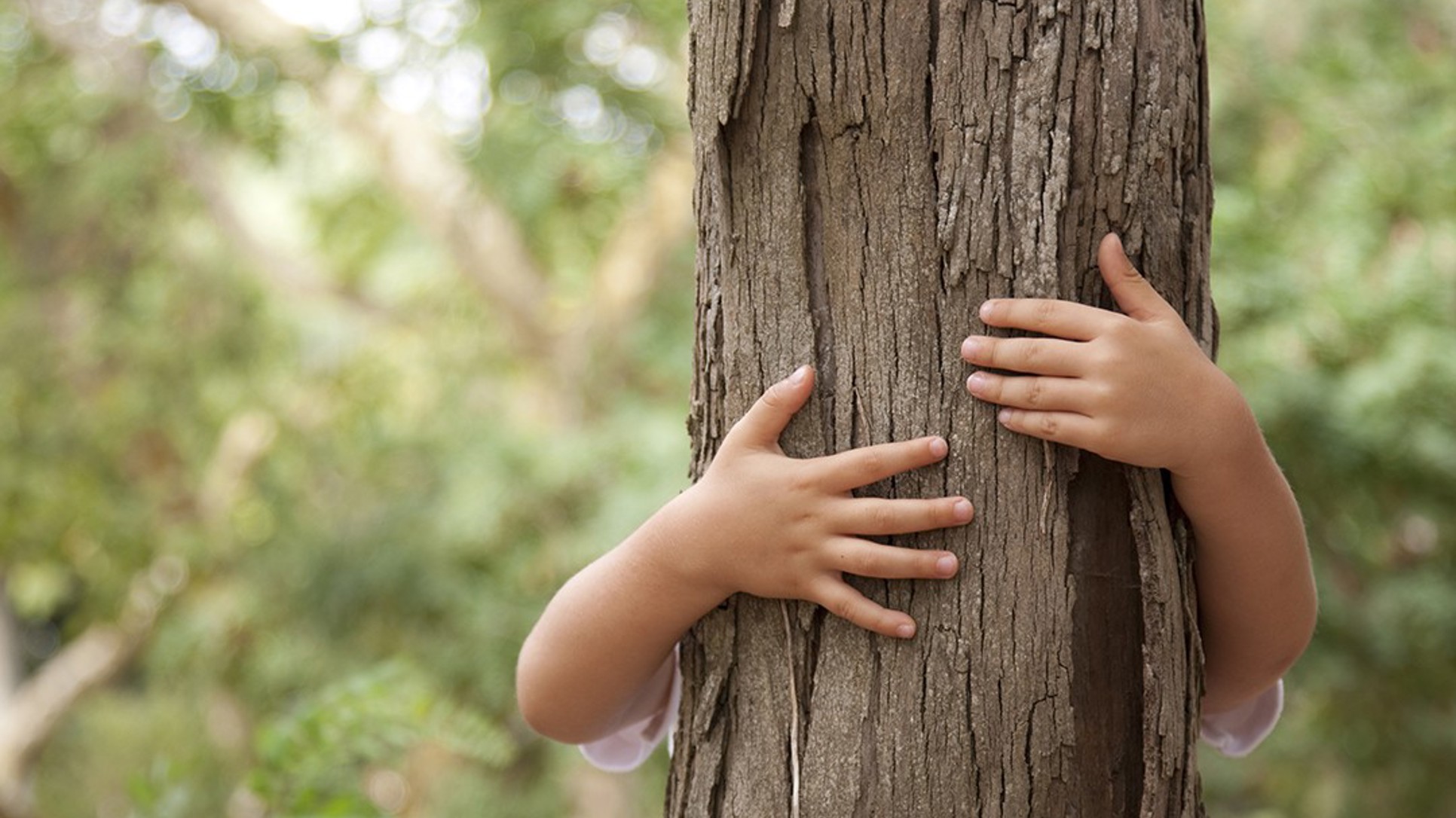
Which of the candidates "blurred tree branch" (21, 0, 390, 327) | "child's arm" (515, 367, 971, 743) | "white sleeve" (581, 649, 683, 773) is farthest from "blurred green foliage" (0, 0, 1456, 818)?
"child's arm" (515, 367, 971, 743)

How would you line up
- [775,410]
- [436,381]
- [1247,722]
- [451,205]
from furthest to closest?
[436,381] → [451,205] → [1247,722] → [775,410]

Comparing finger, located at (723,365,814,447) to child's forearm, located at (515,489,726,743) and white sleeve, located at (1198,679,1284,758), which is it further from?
white sleeve, located at (1198,679,1284,758)

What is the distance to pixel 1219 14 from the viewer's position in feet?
16.4

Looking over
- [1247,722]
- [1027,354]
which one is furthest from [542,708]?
[1247,722]

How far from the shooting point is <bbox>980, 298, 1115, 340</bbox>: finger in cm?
112

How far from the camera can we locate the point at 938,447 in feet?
3.79

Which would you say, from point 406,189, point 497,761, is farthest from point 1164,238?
point 406,189

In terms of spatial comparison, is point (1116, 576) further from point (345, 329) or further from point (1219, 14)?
point (345, 329)

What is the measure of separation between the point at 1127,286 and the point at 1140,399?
104 millimetres

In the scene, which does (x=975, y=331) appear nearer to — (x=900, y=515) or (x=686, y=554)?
(x=900, y=515)

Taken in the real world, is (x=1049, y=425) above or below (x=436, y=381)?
above

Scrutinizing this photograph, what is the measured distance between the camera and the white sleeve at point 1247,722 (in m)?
1.57

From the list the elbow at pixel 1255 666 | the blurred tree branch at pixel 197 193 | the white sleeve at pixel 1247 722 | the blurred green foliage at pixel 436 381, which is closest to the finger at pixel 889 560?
the elbow at pixel 1255 666

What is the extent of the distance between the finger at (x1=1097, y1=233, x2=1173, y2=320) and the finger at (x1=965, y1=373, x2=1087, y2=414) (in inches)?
3.7
